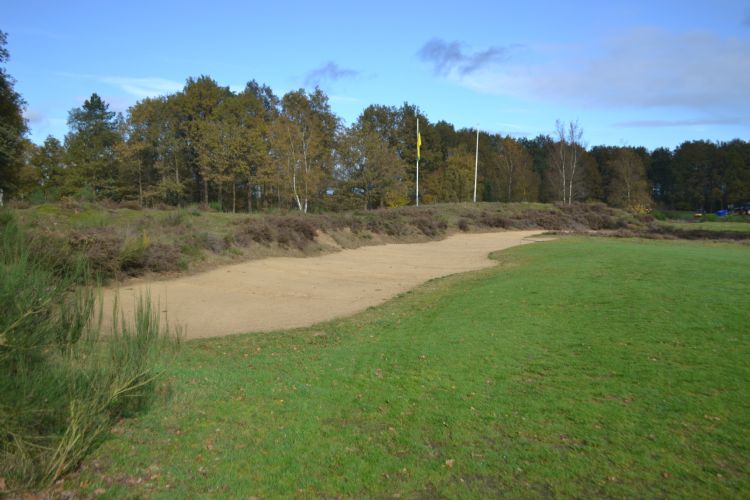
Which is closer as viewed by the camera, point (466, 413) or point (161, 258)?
point (466, 413)

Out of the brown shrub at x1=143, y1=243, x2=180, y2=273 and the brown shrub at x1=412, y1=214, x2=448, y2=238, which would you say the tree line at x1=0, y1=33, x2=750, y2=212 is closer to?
the brown shrub at x1=412, y1=214, x2=448, y2=238

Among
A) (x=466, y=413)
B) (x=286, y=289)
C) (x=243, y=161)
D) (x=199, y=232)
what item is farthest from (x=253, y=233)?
A: (x=243, y=161)

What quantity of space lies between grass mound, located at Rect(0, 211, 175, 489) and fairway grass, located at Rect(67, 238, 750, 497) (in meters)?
0.38

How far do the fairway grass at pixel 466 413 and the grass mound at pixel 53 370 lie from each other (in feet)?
1.25

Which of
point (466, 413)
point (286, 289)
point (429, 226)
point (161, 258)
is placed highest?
point (429, 226)

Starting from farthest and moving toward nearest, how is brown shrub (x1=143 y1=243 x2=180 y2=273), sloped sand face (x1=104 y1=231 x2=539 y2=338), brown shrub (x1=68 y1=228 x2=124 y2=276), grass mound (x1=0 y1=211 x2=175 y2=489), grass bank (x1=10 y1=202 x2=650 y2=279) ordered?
brown shrub (x1=143 y1=243 x2=180 y2=273) < grass bank (x1=10 y1=202 x2=650 y2=279) < brown shrub (x1=68 y1=228 x2=124 y2=276) < sloped sand face (x1=104 y1=231 x2=539 y2=338) < grass mound (x1=0 y1=211 x2=175 y2=489)

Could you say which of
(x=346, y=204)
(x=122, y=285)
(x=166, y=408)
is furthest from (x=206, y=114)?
(x=166, y=408)

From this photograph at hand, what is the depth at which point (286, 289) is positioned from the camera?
1788cm

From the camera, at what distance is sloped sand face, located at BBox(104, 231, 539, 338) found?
13.4 meters

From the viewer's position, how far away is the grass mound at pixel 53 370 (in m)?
3.72

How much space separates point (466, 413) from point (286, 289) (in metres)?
12.7

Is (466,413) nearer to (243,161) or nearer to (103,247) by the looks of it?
(103,247)

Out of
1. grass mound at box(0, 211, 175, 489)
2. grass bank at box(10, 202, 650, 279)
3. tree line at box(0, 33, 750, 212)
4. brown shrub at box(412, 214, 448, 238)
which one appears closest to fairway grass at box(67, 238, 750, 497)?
grass mound at box(0, 211, 175, 489)

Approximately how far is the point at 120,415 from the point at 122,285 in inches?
482
